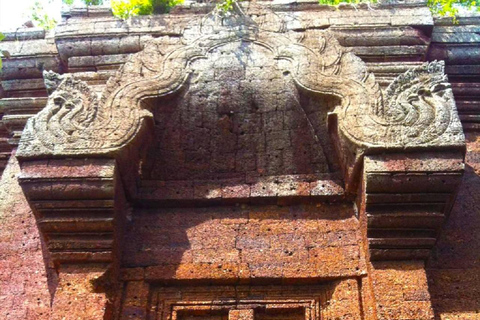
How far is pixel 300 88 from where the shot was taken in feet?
18.2

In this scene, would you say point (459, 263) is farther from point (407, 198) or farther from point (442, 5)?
point (442, 5)

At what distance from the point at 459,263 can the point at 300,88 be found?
6.10 feet

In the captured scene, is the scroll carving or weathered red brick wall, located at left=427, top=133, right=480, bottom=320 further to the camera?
the scroll carving

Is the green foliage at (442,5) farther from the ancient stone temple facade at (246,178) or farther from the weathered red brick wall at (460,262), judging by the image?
the weathered red brick wall at (460,262)

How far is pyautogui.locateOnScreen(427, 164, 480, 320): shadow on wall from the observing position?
15.8 feet

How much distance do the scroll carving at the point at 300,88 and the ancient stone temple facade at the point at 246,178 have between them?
0.01m

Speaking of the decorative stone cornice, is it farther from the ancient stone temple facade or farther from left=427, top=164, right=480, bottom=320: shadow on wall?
left=427, top=164, right=480, bottom=320: shadow on wall

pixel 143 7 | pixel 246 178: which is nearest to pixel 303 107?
pixel 246 178

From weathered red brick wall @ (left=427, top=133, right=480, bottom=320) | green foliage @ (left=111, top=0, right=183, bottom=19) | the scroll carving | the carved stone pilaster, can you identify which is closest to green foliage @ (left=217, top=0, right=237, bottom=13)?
the scroll carving

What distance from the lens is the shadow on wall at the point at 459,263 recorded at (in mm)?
4812

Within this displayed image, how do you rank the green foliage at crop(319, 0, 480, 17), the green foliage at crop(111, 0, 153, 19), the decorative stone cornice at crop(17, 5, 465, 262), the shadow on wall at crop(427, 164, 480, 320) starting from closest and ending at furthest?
the shadow on wall at crop(427, 164, 480, 320) < the decorative stone cornice at crop(17, 5, 465, 262) < the green foliage at crop(111, 0, 153, 19) < the green foliage at crop(319, 0, 480, 17)

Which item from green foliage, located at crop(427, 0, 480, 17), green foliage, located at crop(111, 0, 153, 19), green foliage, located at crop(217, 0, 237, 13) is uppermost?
green foliage, located at crop(427, 0, 480, 17)

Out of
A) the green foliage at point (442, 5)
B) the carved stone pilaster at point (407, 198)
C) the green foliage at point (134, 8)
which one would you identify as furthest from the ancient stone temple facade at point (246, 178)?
the green foliage at point (442, 5)

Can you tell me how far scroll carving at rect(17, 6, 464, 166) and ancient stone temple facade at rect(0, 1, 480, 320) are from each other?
0.01m
